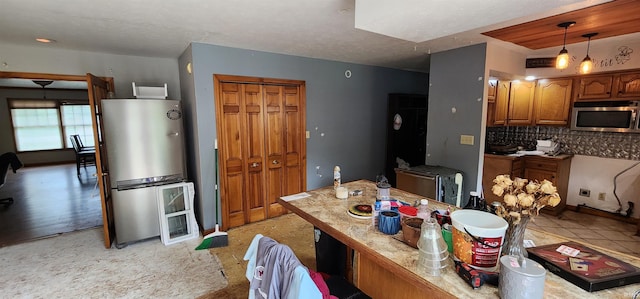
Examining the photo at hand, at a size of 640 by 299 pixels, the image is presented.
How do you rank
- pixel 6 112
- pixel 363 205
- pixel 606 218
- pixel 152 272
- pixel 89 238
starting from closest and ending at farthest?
pixel 363 205 → pixel 152 272 → pixel 89 238 → pixel 606 218 → pixel 6 112

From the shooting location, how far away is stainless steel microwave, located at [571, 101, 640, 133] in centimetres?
343

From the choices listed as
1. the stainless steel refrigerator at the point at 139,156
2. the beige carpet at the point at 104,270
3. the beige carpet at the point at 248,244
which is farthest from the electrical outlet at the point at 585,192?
the stainless steel refrigerator at the point at 139,156

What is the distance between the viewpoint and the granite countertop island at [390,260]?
1021mm

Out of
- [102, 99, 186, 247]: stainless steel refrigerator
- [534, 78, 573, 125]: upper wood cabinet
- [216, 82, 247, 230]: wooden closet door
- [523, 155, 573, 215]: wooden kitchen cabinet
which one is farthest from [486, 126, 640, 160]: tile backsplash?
[102, 99, 186, 247]: stainless steel refrigerator

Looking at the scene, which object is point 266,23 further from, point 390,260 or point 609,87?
point 609,87

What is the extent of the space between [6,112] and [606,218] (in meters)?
13.2

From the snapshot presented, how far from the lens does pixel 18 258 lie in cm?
289

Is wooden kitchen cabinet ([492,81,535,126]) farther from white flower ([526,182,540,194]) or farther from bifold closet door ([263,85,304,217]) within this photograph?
white flower ([526,182,540,194])

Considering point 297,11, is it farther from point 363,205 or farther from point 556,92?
point 556,92

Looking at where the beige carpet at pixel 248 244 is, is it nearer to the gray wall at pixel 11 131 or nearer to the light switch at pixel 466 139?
the light switch at pixel 466 139

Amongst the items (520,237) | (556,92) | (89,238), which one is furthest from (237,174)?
(556,92)

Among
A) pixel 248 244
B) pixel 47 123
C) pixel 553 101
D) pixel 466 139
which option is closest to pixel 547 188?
pixel 466 139

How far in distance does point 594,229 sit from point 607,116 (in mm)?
1461

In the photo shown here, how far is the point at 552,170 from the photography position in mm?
3824
